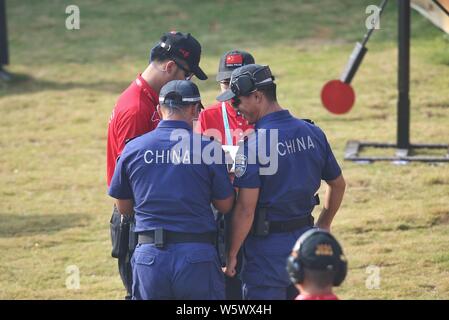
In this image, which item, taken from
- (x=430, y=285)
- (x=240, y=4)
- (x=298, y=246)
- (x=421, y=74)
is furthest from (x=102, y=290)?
(x=240, y=4)

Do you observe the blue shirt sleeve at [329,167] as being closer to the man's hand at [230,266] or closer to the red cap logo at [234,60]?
the man's hand at [230,266]

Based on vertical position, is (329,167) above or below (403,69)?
below

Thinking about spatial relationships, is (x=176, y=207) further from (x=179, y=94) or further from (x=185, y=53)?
(x=185, y=53)

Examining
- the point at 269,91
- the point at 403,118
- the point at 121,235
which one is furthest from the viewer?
the point at 403,118

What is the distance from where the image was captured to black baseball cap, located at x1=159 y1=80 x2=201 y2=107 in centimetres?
608

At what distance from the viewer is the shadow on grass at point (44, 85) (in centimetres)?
1678

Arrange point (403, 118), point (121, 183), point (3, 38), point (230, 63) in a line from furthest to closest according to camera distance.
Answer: point (3, 38)
point (403, 118)
point (230, 63)
point (121, 183)

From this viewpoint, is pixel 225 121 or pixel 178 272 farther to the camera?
pixel 225 121

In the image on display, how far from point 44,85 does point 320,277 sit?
13.0 metres

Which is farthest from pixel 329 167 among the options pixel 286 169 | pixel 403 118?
pixel 403 118

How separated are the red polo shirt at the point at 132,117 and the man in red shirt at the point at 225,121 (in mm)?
507

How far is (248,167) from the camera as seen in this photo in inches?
→ 238

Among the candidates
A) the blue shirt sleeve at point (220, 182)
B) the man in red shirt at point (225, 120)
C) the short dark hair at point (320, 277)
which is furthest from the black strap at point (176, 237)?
the short dark hair at point (320, 277)

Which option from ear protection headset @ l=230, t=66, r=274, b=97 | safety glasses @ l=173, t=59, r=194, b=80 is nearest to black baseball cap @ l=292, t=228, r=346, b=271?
ear protection headset @ l=230, t=66, r=274, b=97
